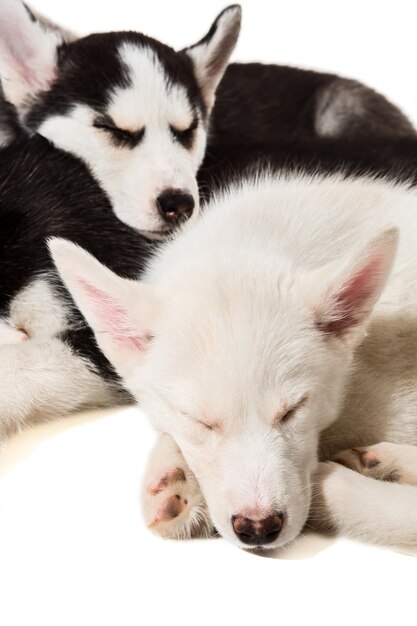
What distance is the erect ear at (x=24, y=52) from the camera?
388cm

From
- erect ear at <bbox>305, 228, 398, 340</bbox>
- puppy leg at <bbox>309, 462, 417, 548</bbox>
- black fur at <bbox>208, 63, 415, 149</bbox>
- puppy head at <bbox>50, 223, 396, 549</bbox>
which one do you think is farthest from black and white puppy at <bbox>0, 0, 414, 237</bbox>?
puppy leg at <bbox>309, 462, 417, 548</bbox>

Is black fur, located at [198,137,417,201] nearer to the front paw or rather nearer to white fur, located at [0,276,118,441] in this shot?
white fur, located at [0,276,118,441]

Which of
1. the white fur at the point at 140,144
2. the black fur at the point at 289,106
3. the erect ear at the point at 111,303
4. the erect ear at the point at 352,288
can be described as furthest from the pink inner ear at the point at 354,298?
the black fur at the point at 289,106

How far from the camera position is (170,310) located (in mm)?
2691

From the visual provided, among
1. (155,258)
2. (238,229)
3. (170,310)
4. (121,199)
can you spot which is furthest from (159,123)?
(170,310)

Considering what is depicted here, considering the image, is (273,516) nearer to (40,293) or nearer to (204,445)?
(204,445)

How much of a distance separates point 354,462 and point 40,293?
1.30 metres

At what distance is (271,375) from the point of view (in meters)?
2.50

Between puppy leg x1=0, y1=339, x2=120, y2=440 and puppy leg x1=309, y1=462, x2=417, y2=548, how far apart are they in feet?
3.30

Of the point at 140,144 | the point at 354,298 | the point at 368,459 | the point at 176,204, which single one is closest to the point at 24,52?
the point at 140,144

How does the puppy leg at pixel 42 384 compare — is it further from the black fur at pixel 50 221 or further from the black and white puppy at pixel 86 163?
the black fur at pixel 50 221

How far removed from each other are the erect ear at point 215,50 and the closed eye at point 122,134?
1.65ft

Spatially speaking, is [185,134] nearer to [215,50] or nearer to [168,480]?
[215,50]

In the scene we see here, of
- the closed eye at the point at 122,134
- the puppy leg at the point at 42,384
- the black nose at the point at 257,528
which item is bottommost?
the puppy leg at the point at 42,384
